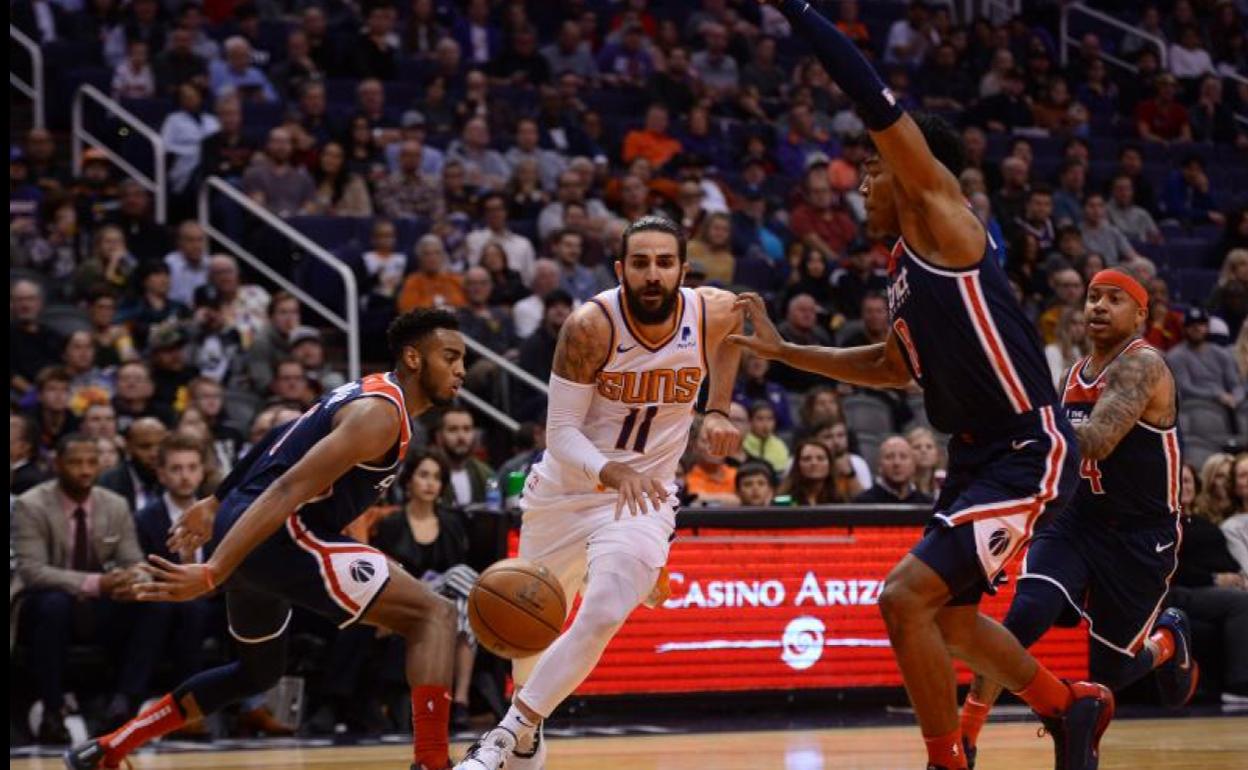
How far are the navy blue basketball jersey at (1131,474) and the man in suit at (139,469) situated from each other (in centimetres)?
559

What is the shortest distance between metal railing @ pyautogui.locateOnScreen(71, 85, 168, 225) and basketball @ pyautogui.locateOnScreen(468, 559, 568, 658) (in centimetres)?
832

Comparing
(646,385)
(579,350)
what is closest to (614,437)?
(646,385)

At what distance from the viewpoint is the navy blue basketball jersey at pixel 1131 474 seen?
25.4 feet

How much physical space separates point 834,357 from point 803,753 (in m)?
2.51

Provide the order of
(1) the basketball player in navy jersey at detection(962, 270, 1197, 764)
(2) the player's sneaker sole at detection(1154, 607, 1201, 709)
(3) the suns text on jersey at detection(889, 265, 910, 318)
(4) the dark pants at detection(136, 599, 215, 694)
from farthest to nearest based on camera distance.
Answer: (4) the dark pants at detection(136, 599, 215, 694), (2) the player's sneaker sole at detection(1154, 607, 1201, 709), (1) the basketball player in navy jersey at detection(962, 270, 1197, 764), (3) the suns text on jersey at detection(889, 265, 910, 318)

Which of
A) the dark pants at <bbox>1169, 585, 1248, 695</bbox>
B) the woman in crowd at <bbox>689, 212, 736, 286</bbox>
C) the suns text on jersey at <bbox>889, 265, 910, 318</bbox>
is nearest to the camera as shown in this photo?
the suns text on jersey at <bbox>889, 265, 910, 318</bbox>

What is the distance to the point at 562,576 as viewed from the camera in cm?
752

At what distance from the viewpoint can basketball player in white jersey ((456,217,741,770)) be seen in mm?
7004

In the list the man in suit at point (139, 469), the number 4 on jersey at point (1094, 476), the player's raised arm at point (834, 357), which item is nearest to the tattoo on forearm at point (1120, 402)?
the number 4 on jersey at point (1094, 476)

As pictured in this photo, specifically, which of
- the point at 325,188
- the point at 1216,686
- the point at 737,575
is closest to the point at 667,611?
the point at 737,575

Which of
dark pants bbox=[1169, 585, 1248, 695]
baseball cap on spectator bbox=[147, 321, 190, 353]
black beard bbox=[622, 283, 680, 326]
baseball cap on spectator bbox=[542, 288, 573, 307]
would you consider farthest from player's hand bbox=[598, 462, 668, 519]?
baseball cap on spectator bbox=[542, 288, 573, 307]

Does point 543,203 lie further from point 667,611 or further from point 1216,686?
point 1216,686

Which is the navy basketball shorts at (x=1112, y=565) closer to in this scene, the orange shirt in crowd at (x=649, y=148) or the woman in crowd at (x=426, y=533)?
the woman in crowd at (x=426, y=533)

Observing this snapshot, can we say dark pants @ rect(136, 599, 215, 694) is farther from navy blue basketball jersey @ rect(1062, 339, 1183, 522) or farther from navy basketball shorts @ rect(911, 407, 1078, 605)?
navy basketball shorts @ rect(911, 407, 1078, 605)
